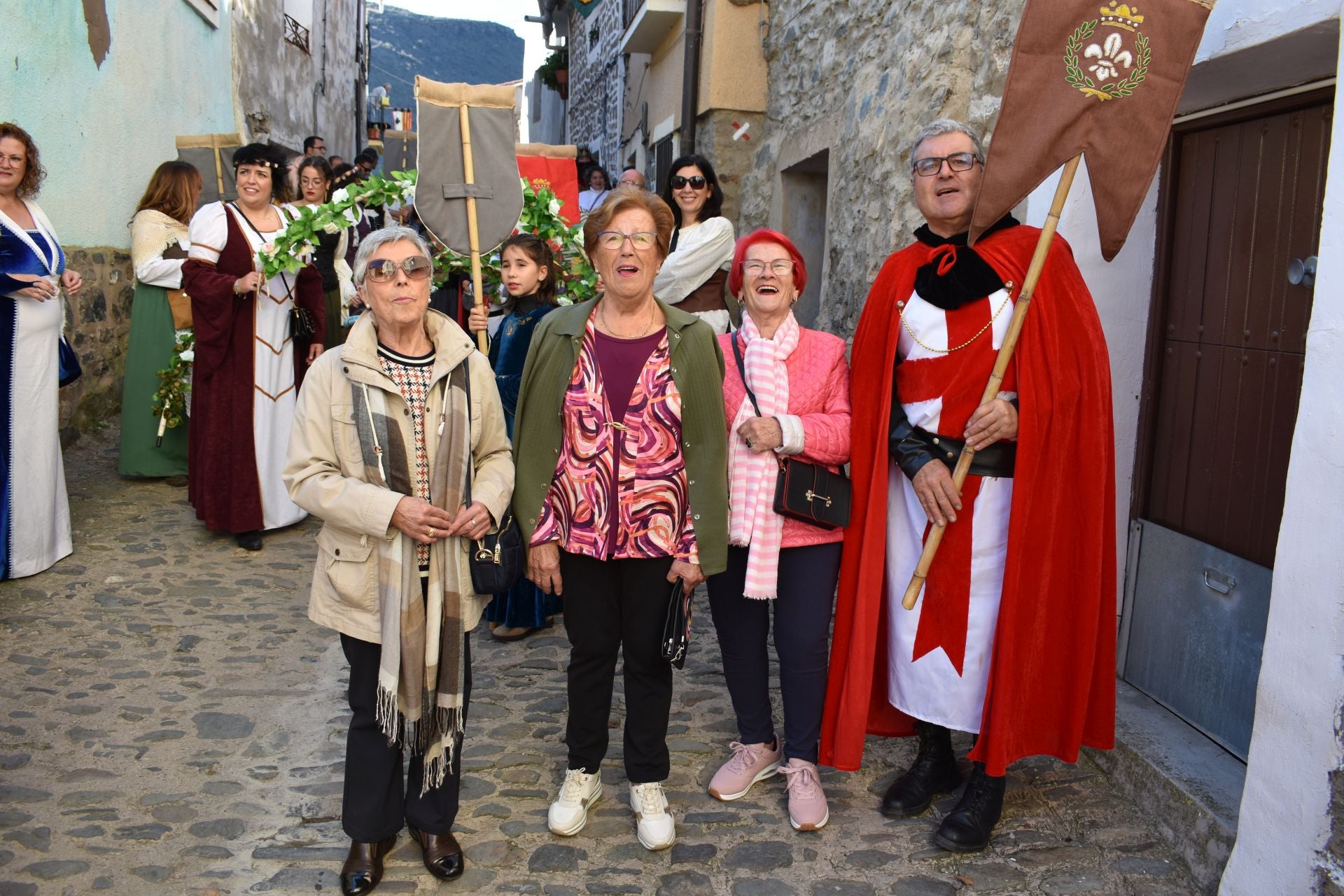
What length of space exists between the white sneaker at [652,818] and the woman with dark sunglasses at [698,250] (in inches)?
91.9

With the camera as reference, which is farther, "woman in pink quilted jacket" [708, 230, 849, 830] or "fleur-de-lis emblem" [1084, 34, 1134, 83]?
"woman in pink quilted jacket" [708, 230, 849, 830]

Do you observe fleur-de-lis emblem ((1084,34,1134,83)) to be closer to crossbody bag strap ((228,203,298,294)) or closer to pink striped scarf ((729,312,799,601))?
pink striped scarf ((729,312,799,601))

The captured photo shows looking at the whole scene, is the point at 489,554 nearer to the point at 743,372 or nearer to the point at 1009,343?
the point at 743,372

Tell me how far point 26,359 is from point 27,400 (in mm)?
188

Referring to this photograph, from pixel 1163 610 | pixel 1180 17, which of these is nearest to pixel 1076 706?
pixel 1163 610

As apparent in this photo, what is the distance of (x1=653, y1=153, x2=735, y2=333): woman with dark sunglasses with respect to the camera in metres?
4.93

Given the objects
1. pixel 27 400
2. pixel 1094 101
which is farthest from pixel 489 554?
pixel 27 400

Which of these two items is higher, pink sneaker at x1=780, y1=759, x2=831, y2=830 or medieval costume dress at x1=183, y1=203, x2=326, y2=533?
medieval costume dress at x1=183, y1=203, x2=326, y2=533

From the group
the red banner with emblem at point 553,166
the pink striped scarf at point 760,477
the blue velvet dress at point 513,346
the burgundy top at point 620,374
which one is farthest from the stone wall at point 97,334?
the pink striped scarf at point 760,477

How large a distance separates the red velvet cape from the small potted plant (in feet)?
63.5

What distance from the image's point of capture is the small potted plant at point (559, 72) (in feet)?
69.7

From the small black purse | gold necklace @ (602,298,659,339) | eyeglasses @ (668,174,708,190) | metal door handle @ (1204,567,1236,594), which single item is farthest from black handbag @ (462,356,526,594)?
the small black purse

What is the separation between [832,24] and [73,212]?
5.15m

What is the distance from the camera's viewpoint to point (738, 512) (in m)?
3.12
